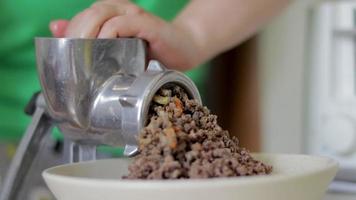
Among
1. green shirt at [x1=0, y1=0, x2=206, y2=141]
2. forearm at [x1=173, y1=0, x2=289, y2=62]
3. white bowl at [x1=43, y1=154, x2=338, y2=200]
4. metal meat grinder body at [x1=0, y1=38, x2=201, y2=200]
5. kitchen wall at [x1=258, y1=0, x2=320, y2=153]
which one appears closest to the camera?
white bowl at [x1=43, y1=154, x2=338, y2=200]

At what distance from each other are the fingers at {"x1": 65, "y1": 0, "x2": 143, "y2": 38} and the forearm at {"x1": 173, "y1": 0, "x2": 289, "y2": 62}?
75mm

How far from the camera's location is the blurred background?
828mm

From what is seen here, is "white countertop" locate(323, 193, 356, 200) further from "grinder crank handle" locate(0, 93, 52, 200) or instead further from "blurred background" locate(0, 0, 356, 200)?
"grinder crank handle" locate(0, 93, 52, 200)

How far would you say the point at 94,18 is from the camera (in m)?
0.48

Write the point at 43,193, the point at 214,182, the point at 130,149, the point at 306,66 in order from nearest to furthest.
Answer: the point at 214,182, the point at 130,149, the point at 43,193, the point at 306,66

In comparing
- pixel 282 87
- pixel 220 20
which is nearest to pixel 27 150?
pixel 220 20

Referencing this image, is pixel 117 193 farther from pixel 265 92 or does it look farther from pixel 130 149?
pixel 265 92

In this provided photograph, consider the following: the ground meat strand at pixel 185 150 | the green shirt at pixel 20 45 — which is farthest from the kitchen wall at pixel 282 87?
the ground meat strand at pixel 185 150

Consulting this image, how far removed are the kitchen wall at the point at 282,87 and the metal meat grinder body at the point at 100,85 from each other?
1.41 ft

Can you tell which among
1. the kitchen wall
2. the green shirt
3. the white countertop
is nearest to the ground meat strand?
the white countertop

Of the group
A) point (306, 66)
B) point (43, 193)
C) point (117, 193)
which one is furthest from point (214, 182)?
point (306, 66)

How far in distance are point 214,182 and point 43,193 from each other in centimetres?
49

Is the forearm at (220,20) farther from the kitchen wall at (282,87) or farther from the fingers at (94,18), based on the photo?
the kitchen wall at (282,87)

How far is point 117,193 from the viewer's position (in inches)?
12.3
